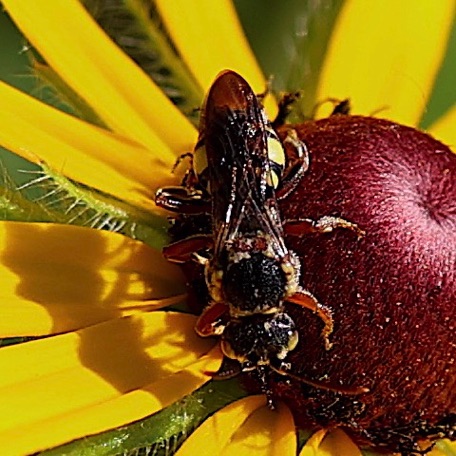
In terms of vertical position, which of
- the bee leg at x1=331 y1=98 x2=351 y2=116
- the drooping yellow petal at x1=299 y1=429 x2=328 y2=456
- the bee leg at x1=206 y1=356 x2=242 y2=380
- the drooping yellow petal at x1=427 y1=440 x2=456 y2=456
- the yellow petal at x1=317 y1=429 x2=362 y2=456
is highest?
the bee leg at x1=331 y1=98 x2=351 y2=116

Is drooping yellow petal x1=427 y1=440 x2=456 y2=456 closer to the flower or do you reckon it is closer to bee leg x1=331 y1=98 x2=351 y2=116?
the flower

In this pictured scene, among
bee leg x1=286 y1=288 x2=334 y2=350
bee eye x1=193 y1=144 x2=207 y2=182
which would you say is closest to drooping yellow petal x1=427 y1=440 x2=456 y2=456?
bee leg x1=286 y1=288 x2=334 y2=350

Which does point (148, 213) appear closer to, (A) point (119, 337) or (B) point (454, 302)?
(A) point (119, 337)

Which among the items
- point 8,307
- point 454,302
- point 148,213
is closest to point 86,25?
point 148,213

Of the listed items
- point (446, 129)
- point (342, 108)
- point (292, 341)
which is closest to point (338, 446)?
point (292, 341)

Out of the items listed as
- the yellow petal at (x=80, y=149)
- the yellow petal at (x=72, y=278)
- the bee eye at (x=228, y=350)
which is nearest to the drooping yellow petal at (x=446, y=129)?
the yellow petal at (x=80, y=149)

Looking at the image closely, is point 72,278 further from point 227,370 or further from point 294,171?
point 294,171
